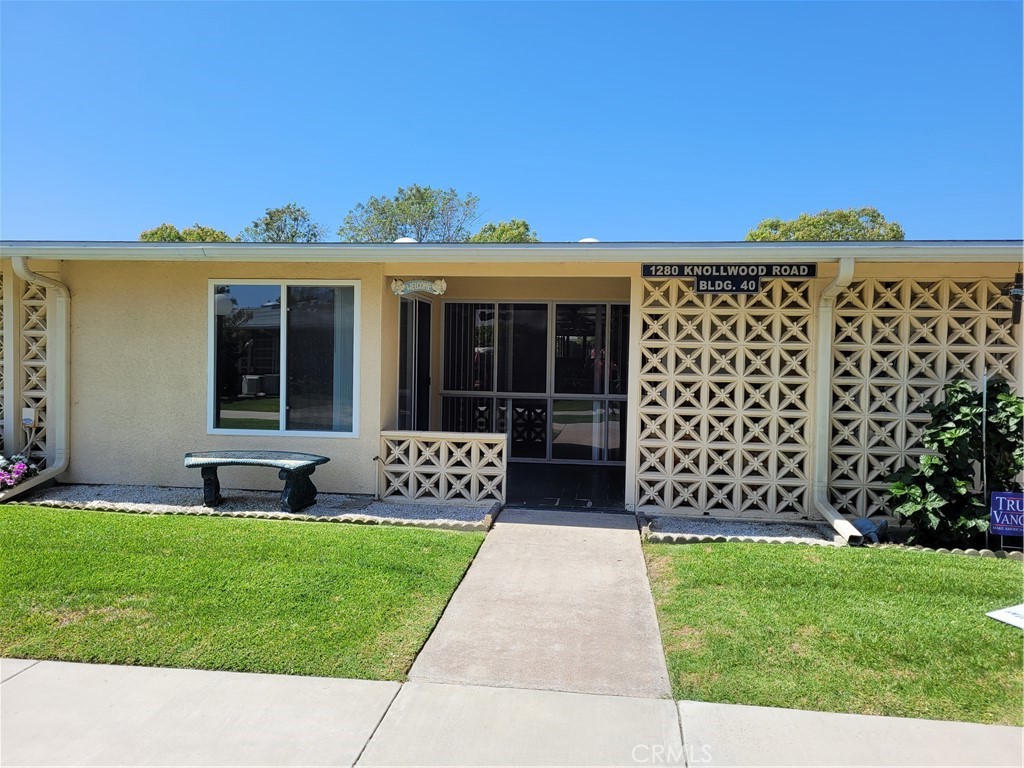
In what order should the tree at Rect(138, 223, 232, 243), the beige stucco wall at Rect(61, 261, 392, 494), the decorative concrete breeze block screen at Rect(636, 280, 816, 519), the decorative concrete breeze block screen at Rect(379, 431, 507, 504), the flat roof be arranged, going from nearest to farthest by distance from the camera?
the flat roof
the decorative concrete breeze block screen at Rect(636, 280, 816, 519)
the decorative concrete breeze block screen at Rect(379, 431, 507, 504)
the beige stucco wall at Rect(61, 261, 392, 494)
the tree at Rect(138, 223, 232, 243)

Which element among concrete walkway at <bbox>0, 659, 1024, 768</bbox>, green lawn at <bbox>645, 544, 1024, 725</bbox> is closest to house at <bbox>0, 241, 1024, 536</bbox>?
green lawn at <bbox>645, 544, 1024, 725</bbox>

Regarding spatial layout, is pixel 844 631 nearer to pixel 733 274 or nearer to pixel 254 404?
pixel 733 274

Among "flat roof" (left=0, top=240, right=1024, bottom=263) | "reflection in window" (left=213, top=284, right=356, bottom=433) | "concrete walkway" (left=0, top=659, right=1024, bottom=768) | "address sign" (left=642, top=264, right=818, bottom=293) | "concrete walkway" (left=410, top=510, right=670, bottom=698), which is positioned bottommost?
"concrete walkway" (left=0, top=659, right=1024, bottom=768)

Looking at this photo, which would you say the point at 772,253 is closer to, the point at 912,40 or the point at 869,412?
the point at 869,412

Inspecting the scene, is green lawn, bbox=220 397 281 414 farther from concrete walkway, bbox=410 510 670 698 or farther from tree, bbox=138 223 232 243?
tree, bbox=138 223 232 243

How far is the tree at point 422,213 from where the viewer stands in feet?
136

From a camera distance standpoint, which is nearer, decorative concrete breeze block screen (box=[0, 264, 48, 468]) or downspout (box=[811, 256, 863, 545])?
downspout (box=[811, 256, 863, 545])

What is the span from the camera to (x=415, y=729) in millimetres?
3439

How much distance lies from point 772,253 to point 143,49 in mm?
11530

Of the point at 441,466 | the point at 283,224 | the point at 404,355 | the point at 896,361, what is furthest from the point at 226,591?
the point at 283,224

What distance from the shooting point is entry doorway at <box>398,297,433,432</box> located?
9.09m

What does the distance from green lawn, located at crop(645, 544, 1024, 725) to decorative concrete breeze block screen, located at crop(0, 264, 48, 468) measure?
746cm

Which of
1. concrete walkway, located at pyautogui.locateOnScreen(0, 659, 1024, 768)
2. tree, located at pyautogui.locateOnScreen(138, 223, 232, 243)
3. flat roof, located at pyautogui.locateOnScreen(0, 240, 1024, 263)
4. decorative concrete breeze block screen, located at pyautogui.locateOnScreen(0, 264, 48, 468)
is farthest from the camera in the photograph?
tree, located at pyautogui.locateOnScreen(138, 223, 232, 243)

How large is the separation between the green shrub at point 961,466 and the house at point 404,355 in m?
0.68
